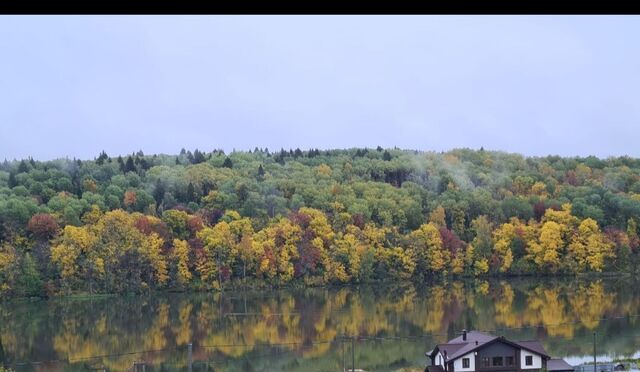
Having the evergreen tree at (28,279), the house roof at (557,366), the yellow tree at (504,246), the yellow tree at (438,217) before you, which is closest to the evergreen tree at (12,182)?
the evergreen tree at (28,279)

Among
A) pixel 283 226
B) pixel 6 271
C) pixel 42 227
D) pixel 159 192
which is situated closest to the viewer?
pixel 6 271

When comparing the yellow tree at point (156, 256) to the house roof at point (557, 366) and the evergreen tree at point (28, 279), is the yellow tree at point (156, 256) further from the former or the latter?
the house roof at point (557, 366)

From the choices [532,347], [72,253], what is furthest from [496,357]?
[72,253]

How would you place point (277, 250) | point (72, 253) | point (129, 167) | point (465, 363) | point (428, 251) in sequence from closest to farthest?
point (465, 363)
point (72, 253)
point (277, 250)
point (428, 251)
point (129, 167)

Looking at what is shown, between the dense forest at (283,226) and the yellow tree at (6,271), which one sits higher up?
the dense forest at (283,226)

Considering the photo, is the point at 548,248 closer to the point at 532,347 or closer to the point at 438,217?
the point at 438,217

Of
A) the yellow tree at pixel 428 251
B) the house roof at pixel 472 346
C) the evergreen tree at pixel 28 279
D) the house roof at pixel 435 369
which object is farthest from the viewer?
the yellow tree at pixel 428 251

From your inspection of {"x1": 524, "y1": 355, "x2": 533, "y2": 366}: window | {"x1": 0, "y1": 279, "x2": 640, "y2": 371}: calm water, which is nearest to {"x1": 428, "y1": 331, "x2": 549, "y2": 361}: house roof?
{"x1": 524, "y1": 355, "x2": 533, "y2": 366}: window
